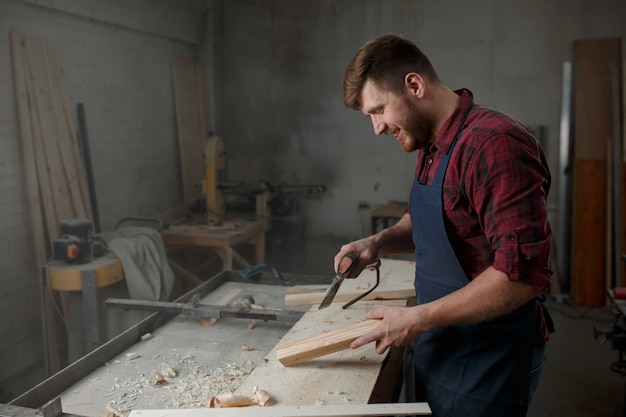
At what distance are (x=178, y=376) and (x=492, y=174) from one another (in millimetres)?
1157

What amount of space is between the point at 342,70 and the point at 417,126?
4.33 metres

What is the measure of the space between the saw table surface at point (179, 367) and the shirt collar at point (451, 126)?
916 mm

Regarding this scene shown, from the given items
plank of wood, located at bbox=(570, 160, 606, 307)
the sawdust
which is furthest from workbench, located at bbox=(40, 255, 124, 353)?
plank of wood, located at bbox=(570, 160, 606, 307)

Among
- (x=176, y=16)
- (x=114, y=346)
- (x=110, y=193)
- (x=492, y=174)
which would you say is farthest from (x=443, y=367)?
(x=176, y=16)

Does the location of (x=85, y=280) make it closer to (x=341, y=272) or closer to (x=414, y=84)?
(x=341, y=272)

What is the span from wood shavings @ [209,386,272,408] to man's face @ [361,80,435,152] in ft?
2.56

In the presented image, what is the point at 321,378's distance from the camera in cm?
139

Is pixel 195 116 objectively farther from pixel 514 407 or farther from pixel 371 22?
pixel 514 407

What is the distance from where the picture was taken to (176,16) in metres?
5.10

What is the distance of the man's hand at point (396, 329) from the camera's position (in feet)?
4.33

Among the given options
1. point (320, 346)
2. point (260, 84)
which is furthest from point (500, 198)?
point (260, 84)

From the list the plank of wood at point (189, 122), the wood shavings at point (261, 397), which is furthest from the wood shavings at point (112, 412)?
the plank of wood at point (189, 122)

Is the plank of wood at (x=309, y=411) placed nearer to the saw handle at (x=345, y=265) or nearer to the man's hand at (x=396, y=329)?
the man's hand at (x=396, y=329)

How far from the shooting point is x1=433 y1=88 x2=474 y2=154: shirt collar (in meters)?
1.40
